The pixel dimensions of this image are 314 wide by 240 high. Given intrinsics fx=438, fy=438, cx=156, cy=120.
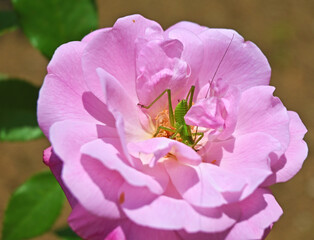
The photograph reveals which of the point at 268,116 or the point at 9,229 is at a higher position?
the point at 268,116

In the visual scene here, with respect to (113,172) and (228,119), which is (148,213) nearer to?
(113,172)

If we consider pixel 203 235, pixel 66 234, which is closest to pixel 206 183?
pixel 203 235

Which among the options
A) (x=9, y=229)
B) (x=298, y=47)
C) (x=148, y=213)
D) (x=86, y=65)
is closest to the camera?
(x=148, y=213)

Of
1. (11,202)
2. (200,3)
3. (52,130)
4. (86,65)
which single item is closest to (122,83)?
(86,65)

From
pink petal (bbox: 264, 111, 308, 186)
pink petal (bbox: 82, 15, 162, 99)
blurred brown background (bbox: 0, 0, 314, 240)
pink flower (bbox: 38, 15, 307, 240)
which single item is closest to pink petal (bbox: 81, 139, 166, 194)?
pink flower (bbox: 38, 15, 307, 240)

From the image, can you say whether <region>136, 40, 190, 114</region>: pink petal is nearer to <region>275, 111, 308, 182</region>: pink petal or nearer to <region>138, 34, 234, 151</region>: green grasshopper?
<region>138, 34, 234, 151</region>: green grasshopper

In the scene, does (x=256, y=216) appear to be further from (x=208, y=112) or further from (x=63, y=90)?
(x=63, y=90)
